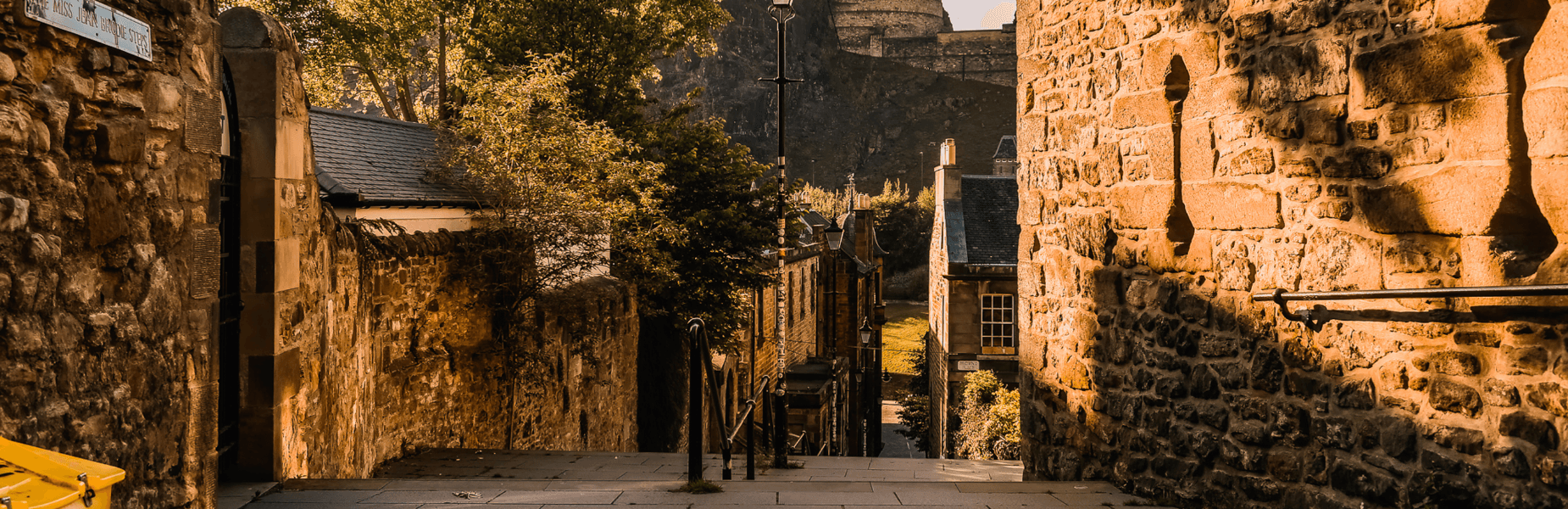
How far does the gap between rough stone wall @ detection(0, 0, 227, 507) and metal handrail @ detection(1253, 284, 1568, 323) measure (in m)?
4.36

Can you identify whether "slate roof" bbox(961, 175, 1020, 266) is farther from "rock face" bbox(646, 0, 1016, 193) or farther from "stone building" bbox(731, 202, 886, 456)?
"rock face" bbox(646, 0, 1016, 193)

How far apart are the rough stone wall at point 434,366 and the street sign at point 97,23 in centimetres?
325

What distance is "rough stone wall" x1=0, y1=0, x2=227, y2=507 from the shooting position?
2.87 meters

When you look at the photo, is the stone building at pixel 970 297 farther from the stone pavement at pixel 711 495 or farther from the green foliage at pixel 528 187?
the stone pavement at pixel 711 495

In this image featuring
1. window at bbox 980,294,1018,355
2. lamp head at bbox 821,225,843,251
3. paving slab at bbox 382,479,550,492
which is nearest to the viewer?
paving slab at bbox 382,479,550,492

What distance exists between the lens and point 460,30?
20188 millimetres

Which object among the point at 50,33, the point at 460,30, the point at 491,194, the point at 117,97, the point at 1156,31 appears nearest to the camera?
the point at 50,33

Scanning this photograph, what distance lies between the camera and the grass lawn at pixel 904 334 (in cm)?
3684

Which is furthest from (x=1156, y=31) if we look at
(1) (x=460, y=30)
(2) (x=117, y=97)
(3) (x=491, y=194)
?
(1) (x=460, y=30)

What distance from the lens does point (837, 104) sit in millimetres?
90875

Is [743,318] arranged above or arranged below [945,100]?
below

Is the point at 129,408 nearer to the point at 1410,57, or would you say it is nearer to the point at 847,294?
the point at 1410,57

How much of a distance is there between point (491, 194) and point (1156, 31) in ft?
24.7

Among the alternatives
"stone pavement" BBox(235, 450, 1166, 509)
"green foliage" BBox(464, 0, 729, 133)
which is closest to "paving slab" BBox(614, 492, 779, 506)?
"stone pavement" BBox(235, 450, 1166, 509)
